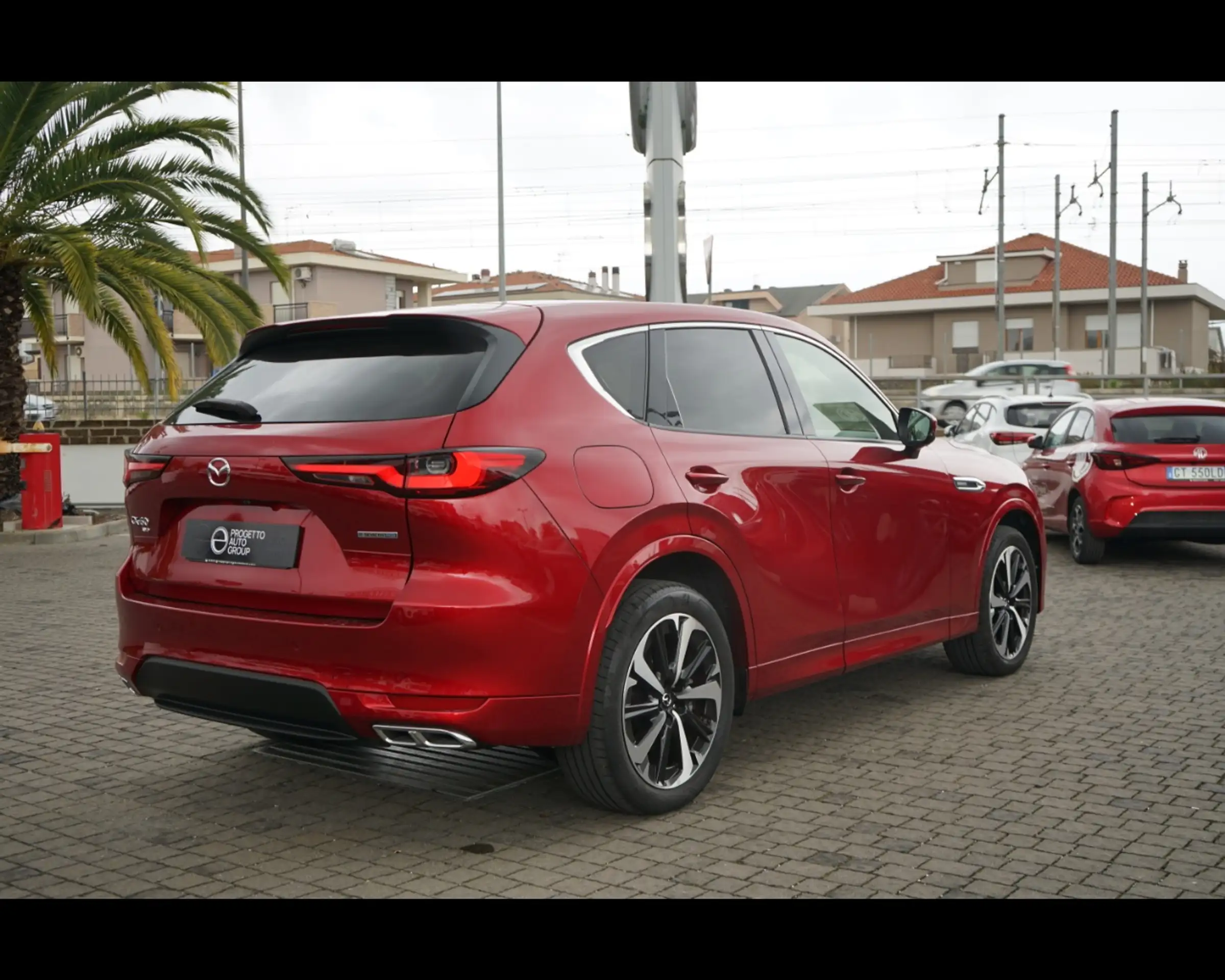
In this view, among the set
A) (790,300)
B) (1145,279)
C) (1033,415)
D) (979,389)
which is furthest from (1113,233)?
(790,300)

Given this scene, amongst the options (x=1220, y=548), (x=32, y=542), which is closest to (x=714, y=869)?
(x=1220, y=548)

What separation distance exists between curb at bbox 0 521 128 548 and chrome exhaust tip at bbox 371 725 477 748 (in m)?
11.9

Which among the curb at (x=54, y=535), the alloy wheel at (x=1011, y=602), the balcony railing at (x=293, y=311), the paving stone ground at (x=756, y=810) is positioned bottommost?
the paving stone ground at (x=756, y=810)

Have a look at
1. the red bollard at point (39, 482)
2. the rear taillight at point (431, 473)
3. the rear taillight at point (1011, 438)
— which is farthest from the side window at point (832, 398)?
the red bollard at point (39, 482)

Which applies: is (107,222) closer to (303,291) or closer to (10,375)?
(10,375)

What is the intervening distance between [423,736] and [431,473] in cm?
81

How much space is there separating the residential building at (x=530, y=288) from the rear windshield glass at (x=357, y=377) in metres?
69.8

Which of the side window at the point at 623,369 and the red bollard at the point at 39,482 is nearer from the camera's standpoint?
the side window at the point at 623,369

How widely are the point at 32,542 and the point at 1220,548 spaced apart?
499 inches

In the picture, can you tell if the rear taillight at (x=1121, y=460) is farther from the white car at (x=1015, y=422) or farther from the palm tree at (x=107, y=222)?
the palm tree at (x=107, y=222)

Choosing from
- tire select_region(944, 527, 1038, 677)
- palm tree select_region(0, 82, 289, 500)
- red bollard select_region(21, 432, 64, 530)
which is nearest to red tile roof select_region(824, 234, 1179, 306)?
palm tree select_region(0, 82, 289, 500)

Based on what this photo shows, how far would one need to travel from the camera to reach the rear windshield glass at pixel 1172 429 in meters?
11.3

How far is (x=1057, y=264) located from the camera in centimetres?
6025

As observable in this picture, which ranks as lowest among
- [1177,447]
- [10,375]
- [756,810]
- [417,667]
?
[756,810]
